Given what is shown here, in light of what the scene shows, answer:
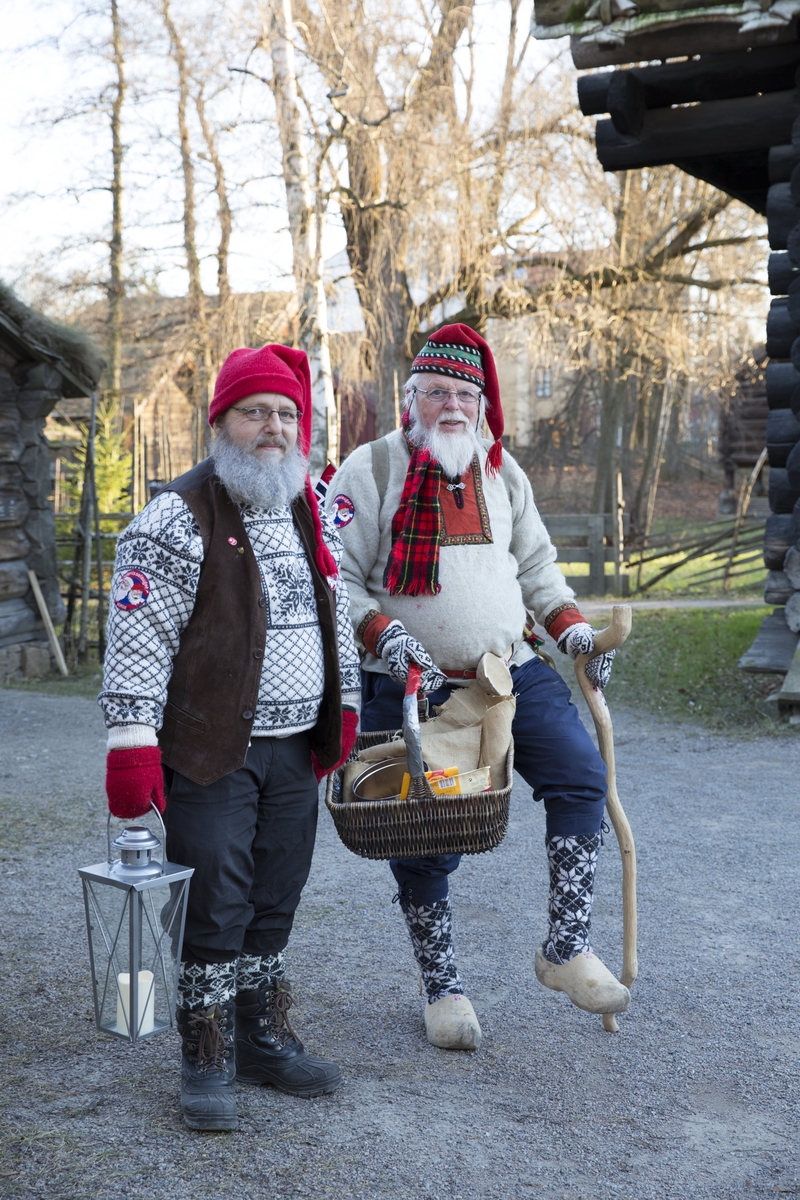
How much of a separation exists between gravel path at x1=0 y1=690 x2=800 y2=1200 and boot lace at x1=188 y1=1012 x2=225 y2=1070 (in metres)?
0.15

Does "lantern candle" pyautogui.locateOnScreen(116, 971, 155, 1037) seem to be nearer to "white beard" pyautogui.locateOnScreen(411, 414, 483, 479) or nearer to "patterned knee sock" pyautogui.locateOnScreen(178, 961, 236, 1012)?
"patterned knee sock" pyautogui.locateOnScreen(178, 961, 236, 1012)

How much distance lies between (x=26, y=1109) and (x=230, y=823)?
829mm

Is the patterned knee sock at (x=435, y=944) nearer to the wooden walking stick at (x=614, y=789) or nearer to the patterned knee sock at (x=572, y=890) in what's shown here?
the patterned knee sock at (x=572, y=890)

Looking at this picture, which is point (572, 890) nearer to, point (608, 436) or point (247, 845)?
point (247, 845)

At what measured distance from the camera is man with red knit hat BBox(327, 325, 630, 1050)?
3004 millimetres

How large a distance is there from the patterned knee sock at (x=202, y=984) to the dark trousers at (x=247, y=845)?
21mm

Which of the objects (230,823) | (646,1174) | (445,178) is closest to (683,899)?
(646,1174)

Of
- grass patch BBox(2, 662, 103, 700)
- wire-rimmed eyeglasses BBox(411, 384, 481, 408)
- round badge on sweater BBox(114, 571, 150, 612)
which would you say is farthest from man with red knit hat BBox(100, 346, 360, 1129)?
grass patch BBox(2, 662, 103, 700)

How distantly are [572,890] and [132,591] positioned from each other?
4.56 feet

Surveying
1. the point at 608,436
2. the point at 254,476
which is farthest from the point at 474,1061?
the point at 608,436

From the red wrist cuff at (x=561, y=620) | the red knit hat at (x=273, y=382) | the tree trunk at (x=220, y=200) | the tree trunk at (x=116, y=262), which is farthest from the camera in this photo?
the tree trunk at (x=116, y=262)

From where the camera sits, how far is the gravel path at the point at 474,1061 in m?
2.40

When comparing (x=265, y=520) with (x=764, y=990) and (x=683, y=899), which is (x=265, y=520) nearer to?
(x=764, y=990)

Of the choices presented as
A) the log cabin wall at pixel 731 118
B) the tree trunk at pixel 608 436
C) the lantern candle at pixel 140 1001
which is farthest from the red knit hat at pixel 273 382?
the tree trunk at pixel 608 436
